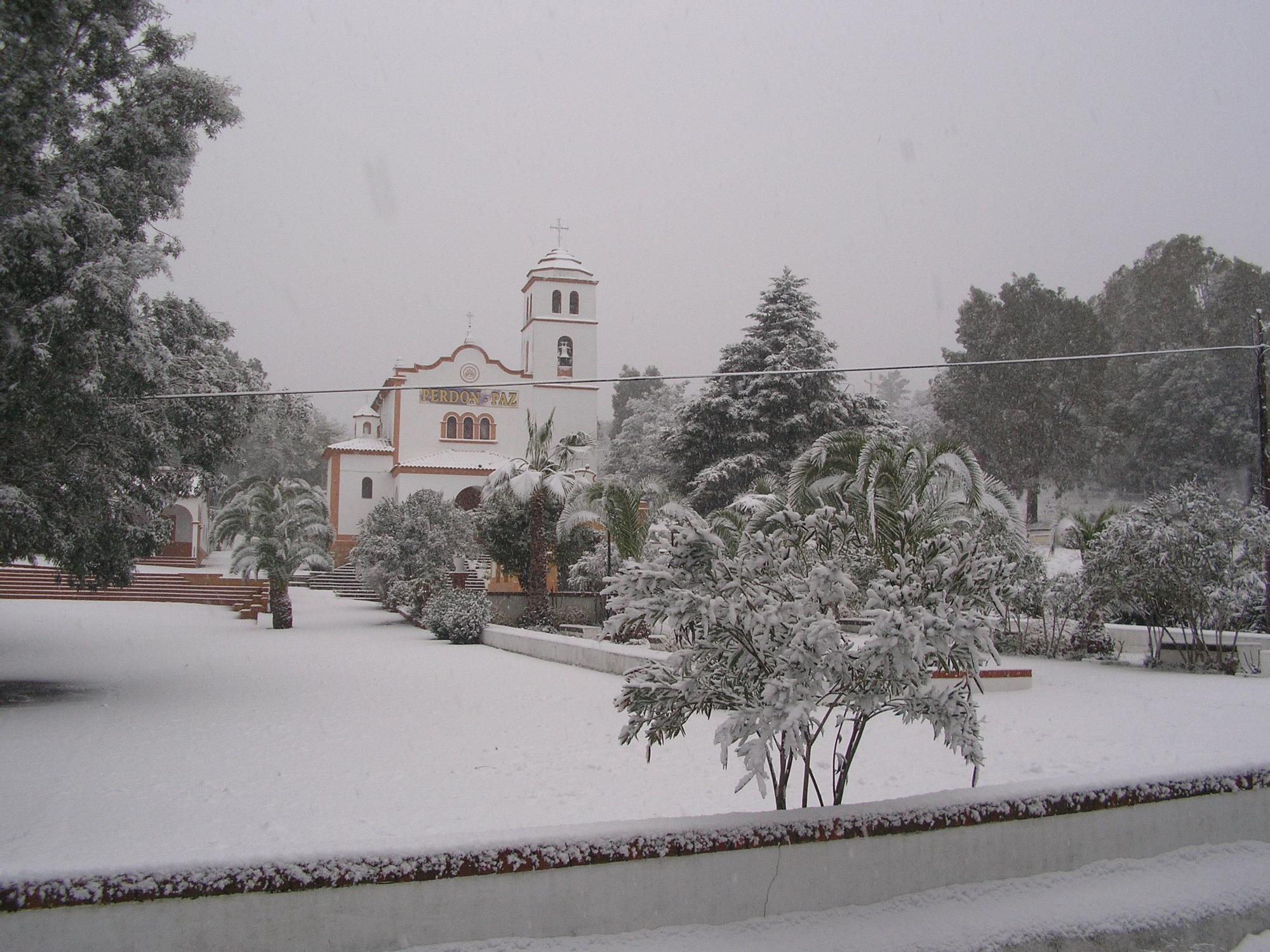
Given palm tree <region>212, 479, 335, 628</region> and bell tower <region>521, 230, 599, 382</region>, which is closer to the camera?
palm tree <region>212, 479, 335, 628</region>

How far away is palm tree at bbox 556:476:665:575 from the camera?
19.3 meters

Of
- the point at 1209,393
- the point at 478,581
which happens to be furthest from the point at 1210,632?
the point at 1209,393

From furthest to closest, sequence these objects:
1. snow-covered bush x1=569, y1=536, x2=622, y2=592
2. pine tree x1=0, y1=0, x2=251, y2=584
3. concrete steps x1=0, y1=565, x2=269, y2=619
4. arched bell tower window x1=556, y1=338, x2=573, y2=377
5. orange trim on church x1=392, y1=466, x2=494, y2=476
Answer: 1. arched bell tower window x1=556, y1=338, x2=573, y2=377
2. orange trim on church x1=392, y1=466, x2=494, y2=476
3. concrete steps x1=0, y1=565, x2=269, y2=619
4. snow-covered bush x1=569, y1=536, x2=622, y2=592
5. pine tree x1=0, y1=0, x2=251, y2=584

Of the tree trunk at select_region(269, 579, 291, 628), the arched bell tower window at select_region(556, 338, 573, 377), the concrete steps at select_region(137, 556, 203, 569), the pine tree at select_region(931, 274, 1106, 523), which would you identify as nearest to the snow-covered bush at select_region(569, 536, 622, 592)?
the tree trunk at select_region(269, 579, 291, 628)

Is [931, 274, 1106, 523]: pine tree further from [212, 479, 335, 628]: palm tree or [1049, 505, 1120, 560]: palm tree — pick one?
[212, 479, 335, 628]: palm tree

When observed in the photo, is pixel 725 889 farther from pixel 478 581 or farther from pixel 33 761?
pixel 478 581

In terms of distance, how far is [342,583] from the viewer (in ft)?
118

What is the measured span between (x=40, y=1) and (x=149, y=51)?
1.95 m

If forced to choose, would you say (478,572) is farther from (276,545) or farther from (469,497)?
(276,545)

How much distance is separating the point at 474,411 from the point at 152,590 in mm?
17636

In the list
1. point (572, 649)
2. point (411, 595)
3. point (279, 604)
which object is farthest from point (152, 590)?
point (572, 649)

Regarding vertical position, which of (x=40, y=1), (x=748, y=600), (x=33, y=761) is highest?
(x=40, y=1)

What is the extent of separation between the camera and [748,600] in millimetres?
4508

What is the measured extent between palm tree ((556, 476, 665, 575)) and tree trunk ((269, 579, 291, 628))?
244 inches
